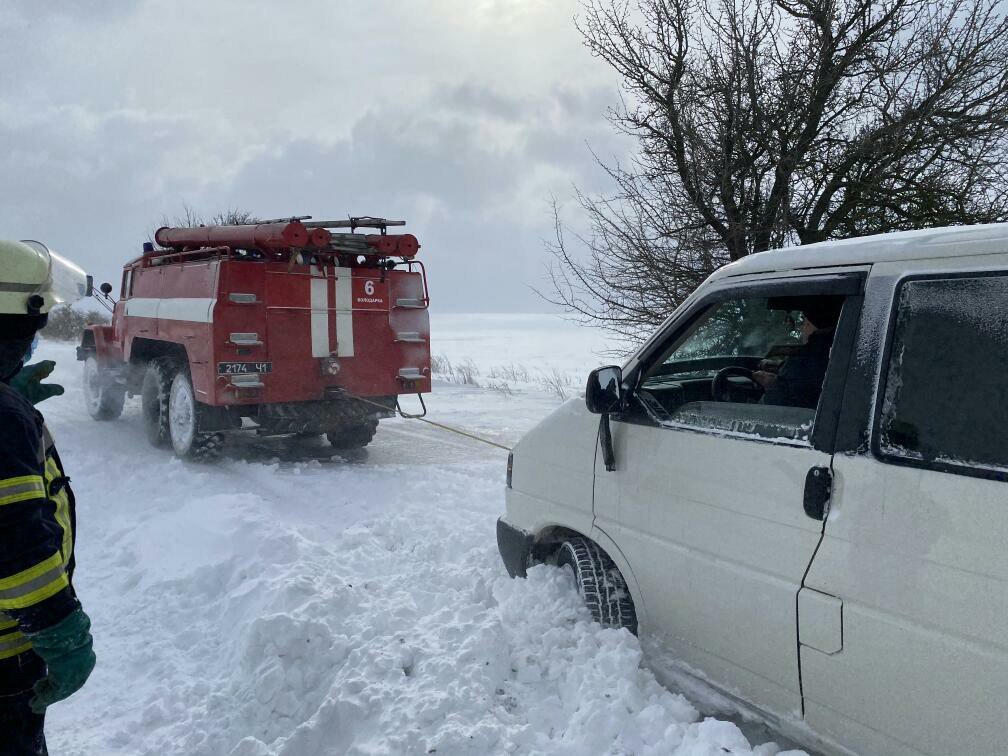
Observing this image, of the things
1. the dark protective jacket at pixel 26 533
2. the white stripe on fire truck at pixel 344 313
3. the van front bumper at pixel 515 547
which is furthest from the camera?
the white stripe on fire truck at pixel 344 313

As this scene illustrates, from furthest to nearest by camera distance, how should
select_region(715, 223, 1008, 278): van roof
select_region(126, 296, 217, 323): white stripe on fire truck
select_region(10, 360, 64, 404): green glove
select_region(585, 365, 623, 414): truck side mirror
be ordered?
select_region(126, 296, 217, 323): white stripe on fire truck, select_region(585, 365, 623, 414): truck side mirror, select_region(10, 360, 64, 404): green glove, select_region(715, 223, 1008, 278): van roof

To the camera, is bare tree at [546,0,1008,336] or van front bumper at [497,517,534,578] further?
bare tree at [546,0,1008,336]

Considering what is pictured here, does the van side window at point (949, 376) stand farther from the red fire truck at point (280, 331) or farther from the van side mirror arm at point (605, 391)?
the red fire truck at point (280, 331)

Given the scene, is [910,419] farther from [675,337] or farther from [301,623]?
[301,623]

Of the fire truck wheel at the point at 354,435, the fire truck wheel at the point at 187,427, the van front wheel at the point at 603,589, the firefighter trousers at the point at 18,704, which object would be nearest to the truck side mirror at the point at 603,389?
the van front wheel at the point at 603,589

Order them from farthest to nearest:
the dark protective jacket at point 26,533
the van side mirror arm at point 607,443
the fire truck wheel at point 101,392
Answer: the fire truck wheel at point 101,392, the van side mirror arm at point 607,443, the dark protective jacket at point 26,533

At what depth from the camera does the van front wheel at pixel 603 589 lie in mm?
3387

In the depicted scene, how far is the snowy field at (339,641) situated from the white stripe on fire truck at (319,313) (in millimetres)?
1862

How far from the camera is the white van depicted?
2107mm

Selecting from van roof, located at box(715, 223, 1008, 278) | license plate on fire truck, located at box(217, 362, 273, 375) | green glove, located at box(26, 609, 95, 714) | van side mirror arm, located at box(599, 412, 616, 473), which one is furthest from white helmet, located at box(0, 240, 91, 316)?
license plate on fire truck, located at box(217, 362, 273, 375)

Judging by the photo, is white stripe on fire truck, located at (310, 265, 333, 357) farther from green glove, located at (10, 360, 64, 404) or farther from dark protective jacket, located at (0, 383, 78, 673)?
dark protective jacket, located at (0, 383, 78, 673)

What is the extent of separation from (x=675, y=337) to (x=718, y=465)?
0.62 m

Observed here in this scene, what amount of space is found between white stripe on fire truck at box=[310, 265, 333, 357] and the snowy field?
186cm

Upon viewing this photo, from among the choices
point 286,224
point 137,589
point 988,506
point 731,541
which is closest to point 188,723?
point 137,589
